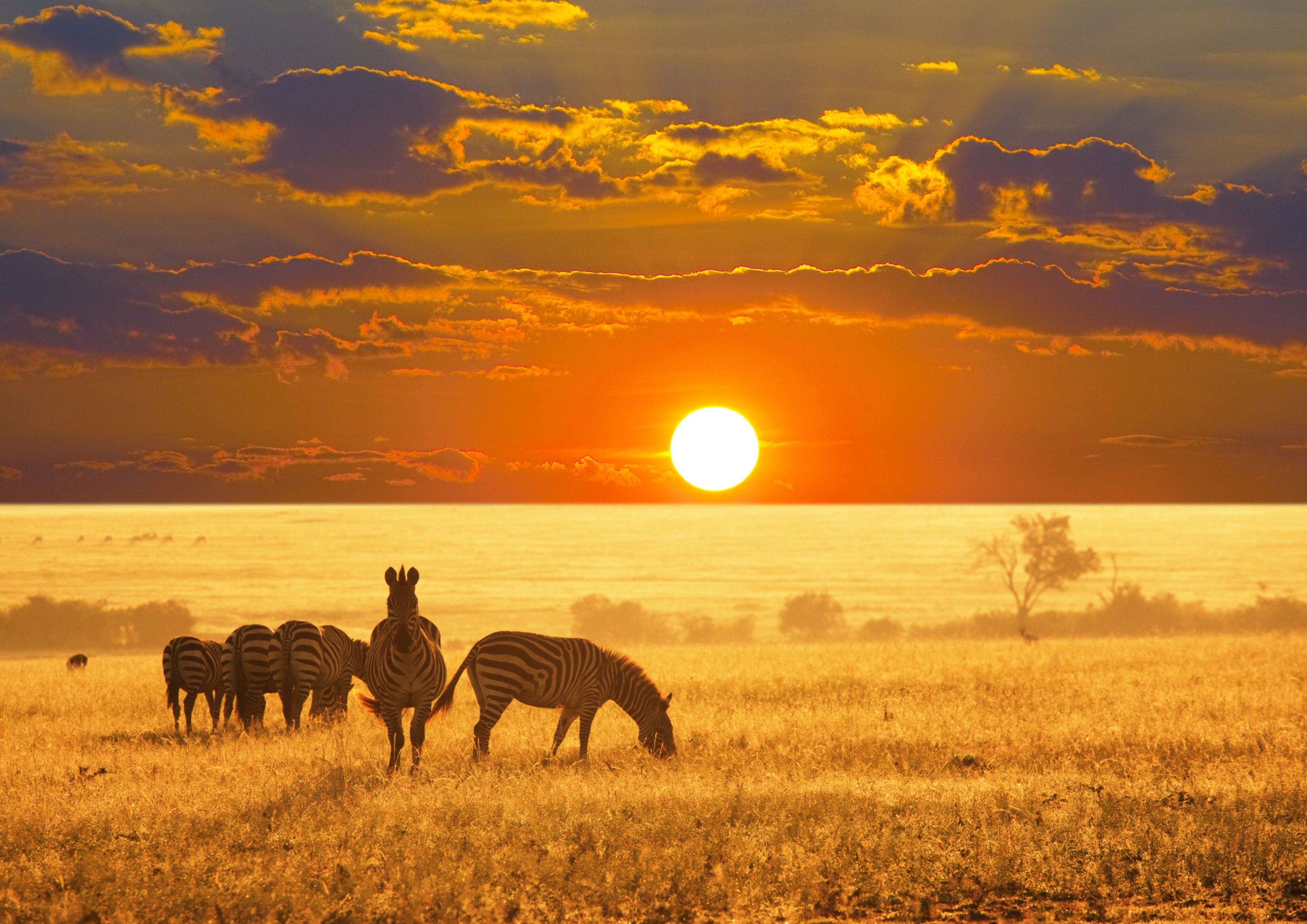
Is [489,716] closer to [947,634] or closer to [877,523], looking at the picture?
[947,634]

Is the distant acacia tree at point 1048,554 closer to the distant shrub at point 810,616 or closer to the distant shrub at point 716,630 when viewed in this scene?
the distant shrub at point 810,616

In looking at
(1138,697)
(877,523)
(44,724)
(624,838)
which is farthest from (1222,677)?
(877,523)

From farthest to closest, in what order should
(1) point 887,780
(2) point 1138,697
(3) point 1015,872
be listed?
(2) point 1138,697 → (1) point 887,780 → (3) point 1015,872

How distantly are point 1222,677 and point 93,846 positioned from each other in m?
24.5

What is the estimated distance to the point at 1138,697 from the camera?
23250 millimetres

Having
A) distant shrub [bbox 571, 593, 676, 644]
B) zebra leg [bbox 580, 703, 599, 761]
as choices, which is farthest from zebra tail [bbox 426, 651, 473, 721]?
distant shrub [bbox 571, 593, 676, 644]

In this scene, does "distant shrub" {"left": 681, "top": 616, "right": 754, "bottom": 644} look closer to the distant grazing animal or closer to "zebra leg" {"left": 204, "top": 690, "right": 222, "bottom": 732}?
the distant grazing animal

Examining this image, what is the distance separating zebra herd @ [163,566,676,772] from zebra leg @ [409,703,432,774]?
0.02 metres

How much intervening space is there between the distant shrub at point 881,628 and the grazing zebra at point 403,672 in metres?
66.5

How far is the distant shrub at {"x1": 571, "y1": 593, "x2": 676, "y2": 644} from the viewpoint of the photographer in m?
90.9

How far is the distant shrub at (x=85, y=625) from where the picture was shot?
8662cm

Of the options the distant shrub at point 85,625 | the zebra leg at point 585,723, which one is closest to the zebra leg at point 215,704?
the zebra leg at point 585,723

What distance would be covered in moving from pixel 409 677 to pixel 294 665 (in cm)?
470

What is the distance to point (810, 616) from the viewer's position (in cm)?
9000
